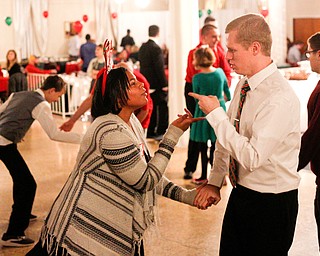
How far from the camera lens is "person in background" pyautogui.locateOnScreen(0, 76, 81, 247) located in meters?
4.39

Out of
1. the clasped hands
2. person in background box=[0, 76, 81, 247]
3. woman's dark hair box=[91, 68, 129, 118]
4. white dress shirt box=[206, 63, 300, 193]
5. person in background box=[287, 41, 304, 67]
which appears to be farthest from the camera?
person in background box=[287, 41, 304, 67]

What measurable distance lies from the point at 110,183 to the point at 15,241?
7.10ft

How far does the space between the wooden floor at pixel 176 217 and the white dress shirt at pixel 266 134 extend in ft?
2.20

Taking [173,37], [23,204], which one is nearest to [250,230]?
[23,204]

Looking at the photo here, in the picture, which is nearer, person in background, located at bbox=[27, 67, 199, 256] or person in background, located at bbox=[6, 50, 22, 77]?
person in background, located at bbox=[27, 67, 199, 256]

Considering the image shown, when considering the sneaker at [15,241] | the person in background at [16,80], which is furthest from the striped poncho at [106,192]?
the person in background at [16,80]

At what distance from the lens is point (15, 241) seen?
457cm

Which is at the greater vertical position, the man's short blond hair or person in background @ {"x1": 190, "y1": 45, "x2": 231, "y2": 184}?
the man's short blond hair

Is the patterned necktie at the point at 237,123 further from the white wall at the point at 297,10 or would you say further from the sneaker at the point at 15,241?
the white wall at the point at 297,10

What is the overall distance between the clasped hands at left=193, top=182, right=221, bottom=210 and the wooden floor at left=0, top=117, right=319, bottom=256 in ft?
0.81

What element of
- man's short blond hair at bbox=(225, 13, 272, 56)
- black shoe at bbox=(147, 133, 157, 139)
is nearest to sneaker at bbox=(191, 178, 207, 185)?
black shoe at bbox=(147, 133, 157, 139)

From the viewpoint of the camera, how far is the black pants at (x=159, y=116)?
28.8 feet

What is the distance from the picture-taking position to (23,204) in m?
4.63

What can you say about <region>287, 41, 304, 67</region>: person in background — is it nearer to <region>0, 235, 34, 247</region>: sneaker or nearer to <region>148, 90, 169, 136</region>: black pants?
<region>148, 90, 169, 136</region>: black pants
